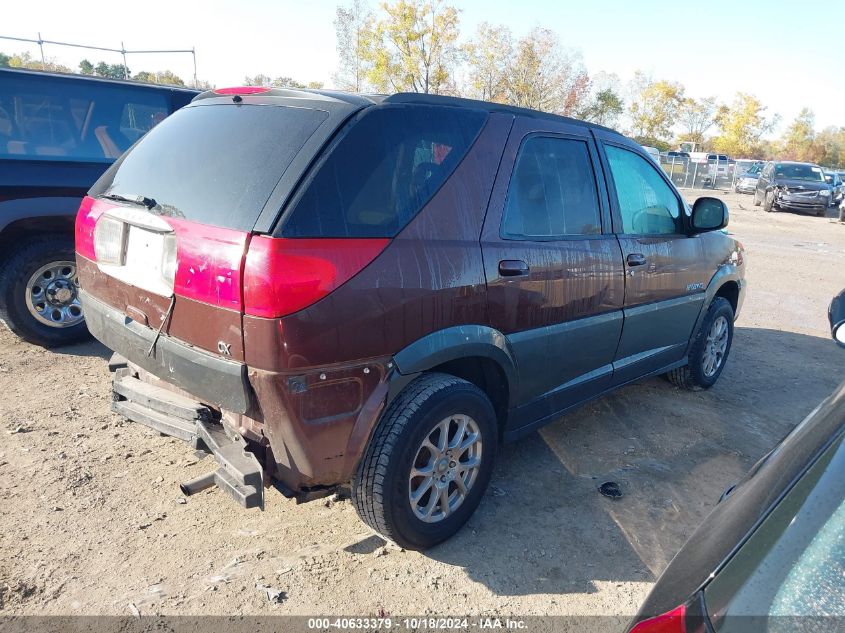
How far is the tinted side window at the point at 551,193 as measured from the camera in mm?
2971

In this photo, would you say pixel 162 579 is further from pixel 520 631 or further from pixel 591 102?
pixel 591 102

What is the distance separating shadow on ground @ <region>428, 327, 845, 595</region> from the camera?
276 centimetres

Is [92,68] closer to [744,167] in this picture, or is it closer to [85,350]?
[85,350]

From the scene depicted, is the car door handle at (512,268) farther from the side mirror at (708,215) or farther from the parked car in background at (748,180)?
the parked car in background at (748,180)

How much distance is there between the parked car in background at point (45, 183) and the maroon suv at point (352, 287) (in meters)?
2.07

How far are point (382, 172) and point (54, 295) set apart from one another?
377 cm

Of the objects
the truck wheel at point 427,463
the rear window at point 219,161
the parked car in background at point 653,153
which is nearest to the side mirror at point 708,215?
the parked car in background at point 653,153

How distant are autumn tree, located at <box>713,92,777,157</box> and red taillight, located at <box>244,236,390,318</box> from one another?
73264 millimetres

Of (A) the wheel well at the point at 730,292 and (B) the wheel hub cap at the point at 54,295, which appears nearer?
(B) the wheel hub cap at the point at 54,295

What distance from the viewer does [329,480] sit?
92.9 inches

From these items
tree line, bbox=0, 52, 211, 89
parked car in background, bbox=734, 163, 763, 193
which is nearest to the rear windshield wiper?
tree line, bbox=0, 52, 211, 89

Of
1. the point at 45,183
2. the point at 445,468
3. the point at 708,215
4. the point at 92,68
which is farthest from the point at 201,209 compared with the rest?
the point at 92,68

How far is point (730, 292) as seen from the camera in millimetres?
5070

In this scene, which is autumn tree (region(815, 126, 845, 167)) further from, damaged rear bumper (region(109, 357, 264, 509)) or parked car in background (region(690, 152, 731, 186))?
damaged rear bumper (region(109, 357, 264, 509))
